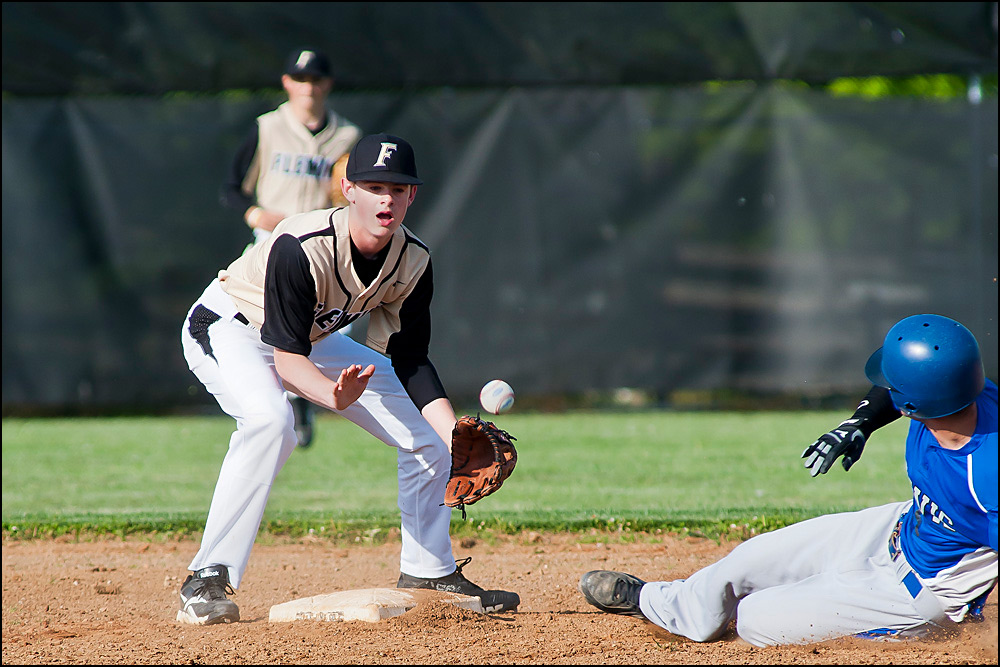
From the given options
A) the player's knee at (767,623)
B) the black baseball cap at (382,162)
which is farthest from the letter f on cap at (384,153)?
the player's knee at (767,623)

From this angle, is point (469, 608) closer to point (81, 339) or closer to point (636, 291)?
point (636, 291)

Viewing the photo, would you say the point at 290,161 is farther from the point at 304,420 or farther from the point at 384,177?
the point at 384,177

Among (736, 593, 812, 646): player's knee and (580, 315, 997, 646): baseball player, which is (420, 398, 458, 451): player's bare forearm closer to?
(580, 315, 997, 646): baseball player

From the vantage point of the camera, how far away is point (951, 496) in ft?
8.75

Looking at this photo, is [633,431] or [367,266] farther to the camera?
[633,431]

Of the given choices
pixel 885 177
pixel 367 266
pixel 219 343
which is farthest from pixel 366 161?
pixel 885 177

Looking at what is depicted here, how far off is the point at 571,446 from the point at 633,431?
708 mm

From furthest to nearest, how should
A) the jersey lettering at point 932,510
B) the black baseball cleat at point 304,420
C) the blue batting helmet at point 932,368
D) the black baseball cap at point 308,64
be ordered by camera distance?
1. the black baseball cleat at point 304,420
2. the black baseball cap at point 308,64
3. the jersey lettering at point 932,510
4. the blue batting helmet at point 932,368

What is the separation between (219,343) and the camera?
3639 millimetres

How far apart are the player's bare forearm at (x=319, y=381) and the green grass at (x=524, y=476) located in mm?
1830

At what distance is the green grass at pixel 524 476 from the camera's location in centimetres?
493

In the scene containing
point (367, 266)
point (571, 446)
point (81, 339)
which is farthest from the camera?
point (81, 339)

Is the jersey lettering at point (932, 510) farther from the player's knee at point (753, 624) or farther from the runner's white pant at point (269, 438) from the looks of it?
the runner's white pant at point (269, 438)

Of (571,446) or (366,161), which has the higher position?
(366,161)
